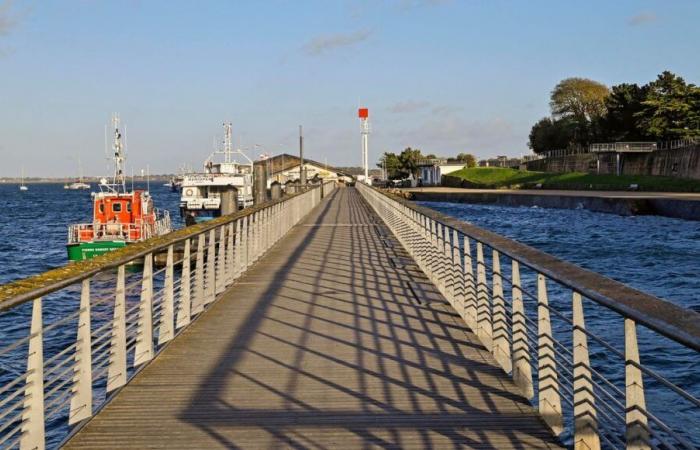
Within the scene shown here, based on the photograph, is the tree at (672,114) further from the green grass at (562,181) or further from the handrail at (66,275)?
the handrail at (66,275)

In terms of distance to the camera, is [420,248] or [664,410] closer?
[664,410]

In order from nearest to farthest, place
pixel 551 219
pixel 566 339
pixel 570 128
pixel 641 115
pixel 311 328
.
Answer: pixel 311 328 → pixel 566 339 → pixel 551 219 → pixel 641 115 → pixel 570 128

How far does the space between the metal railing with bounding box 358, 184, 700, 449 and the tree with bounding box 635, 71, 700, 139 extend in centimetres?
7575

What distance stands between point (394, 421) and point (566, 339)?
30.6ft

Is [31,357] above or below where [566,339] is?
above

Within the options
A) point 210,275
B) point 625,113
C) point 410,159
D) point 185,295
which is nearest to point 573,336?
point 185,295

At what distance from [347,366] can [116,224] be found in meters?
26.8

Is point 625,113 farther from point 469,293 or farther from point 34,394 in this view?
point 34,394

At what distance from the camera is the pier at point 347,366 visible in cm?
461

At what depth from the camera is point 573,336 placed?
4828 millimetres

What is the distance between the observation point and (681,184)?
67062 millimetres

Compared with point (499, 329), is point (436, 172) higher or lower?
higher

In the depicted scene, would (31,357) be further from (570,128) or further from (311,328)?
(570,128)

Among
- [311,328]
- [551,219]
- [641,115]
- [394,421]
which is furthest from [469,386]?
[641,115]
